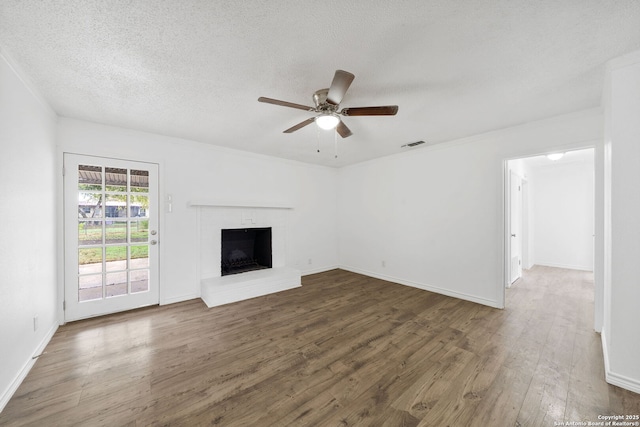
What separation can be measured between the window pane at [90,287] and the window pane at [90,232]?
0.44 meters

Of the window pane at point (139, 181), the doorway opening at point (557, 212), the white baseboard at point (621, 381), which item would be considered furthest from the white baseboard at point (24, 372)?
the doorway opening at point (557, 212)

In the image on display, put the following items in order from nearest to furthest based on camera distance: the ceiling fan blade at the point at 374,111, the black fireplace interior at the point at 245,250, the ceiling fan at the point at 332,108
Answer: the ceiling fan at the point at 332,108
the ceiling fan blade at the point at 374,111
the black fireplace interior at the point at 245,250

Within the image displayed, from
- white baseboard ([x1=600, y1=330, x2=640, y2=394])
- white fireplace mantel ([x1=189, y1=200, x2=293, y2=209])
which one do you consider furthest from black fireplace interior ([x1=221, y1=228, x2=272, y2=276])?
white baseboard ([x1=600, y1=330, x2=640, y2=394])

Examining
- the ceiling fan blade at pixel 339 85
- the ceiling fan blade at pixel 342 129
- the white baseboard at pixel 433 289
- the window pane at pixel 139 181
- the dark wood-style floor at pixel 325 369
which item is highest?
the ceiling fan blade at pixel 339 85

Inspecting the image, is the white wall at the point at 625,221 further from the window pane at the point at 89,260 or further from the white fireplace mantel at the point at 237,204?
the window pane at the point at 89,260

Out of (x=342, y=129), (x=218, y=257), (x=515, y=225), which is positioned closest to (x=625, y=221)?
(x=342, y=129)

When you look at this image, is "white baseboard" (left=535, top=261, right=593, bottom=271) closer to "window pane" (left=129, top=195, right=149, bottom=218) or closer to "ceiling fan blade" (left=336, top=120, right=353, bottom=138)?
"ceiling fan blade" (left=336, top=120, right=353, bottom=138)

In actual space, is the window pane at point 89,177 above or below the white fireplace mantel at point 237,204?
above

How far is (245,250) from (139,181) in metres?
2.03

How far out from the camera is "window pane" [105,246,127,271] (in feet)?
10.3

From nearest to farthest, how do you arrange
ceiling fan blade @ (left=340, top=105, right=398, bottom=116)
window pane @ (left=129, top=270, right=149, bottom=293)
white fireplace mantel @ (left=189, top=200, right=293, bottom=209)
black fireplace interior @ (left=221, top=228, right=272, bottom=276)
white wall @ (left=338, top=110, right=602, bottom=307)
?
ceiling fan blade @ (left=340, top=105, right=398, bottom=116)
white wall @ (left=338, top=110, right=602, bottom=307)
window pane @ (left=129, top=270, right=149, bottom=293)
white fireplace mantel @ (left=189, top=200, right=293, bottom=209)
black fireplace interior @ (left=221, top=228, right=272, bottom=276)

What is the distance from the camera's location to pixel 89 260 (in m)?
3.03

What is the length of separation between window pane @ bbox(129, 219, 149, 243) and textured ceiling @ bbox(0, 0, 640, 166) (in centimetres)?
143

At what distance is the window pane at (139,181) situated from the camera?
10.9 ft
